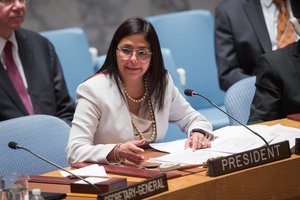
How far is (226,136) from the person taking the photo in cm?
349

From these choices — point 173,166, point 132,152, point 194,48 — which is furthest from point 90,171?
Answer: point 194,48

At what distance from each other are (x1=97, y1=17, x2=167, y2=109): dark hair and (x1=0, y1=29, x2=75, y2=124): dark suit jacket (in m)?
1.00

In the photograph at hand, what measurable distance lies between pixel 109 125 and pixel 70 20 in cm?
291

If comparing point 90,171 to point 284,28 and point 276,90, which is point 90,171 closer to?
point 276,90

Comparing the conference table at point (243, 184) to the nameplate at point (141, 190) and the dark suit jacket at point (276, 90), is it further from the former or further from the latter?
the dark suit jacket at point (276, 90)

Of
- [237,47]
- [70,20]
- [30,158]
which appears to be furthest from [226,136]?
[70,20]

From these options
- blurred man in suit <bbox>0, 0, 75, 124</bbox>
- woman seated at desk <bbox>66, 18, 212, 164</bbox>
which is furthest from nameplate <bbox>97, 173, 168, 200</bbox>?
blurred man in suit <bbox>0, 0, 75, 124</bbox>

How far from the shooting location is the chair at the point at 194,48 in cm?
577

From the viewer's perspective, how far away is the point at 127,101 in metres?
3.61

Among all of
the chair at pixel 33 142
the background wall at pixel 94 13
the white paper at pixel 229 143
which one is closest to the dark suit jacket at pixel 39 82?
the chair at pixel 33 142

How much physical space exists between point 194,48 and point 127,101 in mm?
2315

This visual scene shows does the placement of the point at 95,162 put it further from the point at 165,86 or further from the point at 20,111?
the point at 20,111

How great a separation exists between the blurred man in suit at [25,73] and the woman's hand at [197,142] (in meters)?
1.36

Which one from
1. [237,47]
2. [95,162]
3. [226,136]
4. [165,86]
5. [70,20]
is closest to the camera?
[95,162]
